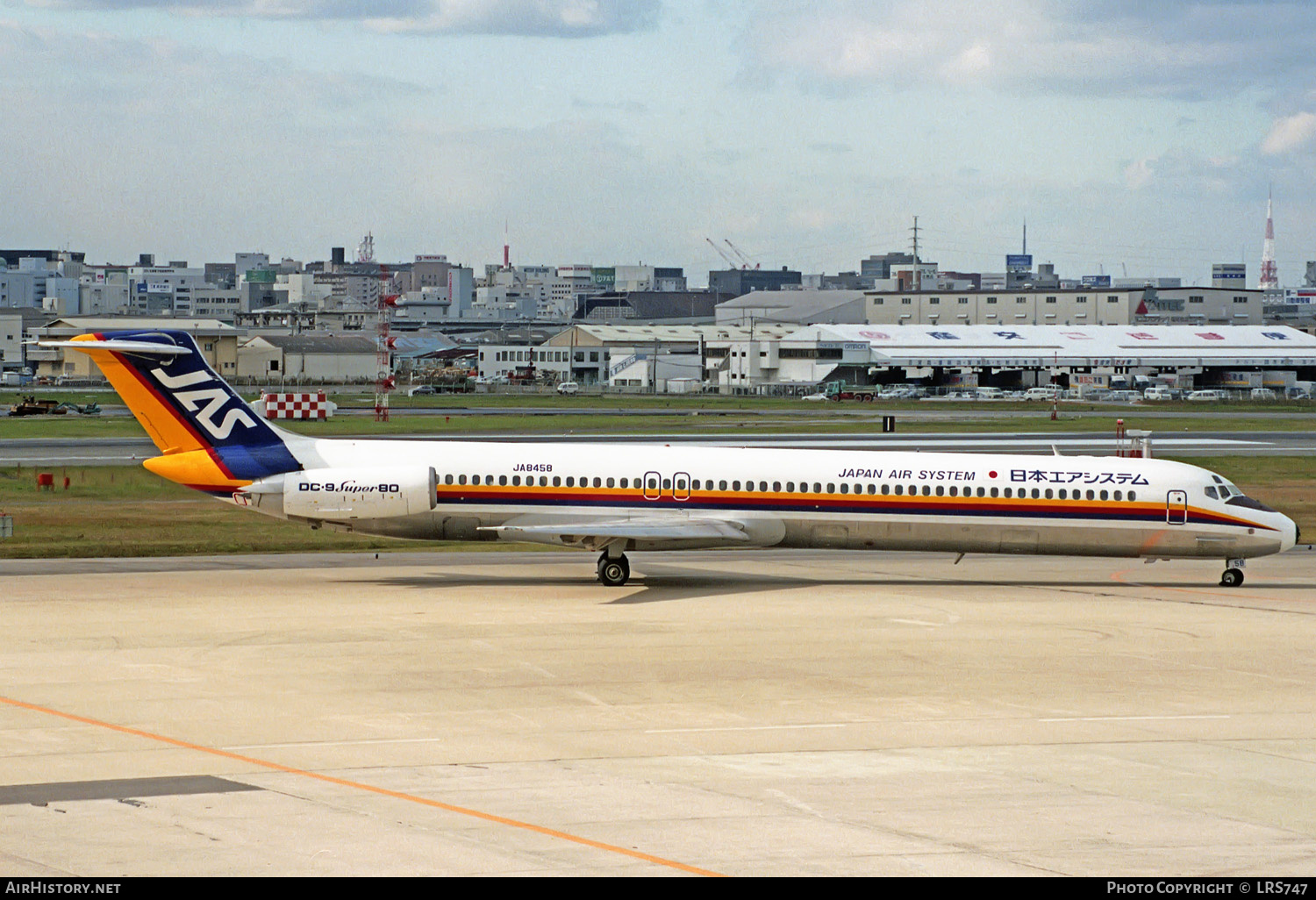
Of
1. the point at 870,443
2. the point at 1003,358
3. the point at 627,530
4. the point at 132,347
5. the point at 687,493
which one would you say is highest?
the point at 1003,358

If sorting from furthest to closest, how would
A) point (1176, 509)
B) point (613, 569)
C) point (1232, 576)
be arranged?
A: point (1232, 576)
point (1176, 509)
point (613, 569)

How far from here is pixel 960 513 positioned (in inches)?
1423

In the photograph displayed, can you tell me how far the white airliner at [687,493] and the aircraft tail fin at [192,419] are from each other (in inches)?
1.6

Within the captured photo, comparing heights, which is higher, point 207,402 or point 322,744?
point 207,402

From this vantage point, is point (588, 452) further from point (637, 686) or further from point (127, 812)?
point (127, 812)

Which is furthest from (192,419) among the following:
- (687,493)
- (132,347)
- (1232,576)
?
(1232,576)

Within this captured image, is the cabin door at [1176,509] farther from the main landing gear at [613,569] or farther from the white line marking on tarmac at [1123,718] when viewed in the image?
the white line marking on tarmac at [1123,718]

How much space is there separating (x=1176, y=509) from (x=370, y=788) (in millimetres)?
24270

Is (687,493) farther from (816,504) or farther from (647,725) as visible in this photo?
(647,725)

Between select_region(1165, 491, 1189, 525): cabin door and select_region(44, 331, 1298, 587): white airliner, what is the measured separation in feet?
0.14

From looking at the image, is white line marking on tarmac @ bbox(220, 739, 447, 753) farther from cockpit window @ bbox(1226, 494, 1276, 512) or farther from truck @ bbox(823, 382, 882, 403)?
truck @ bbox(823, 382, 882, 403)

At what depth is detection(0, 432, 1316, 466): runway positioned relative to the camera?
67375 mm

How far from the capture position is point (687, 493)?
119ft
